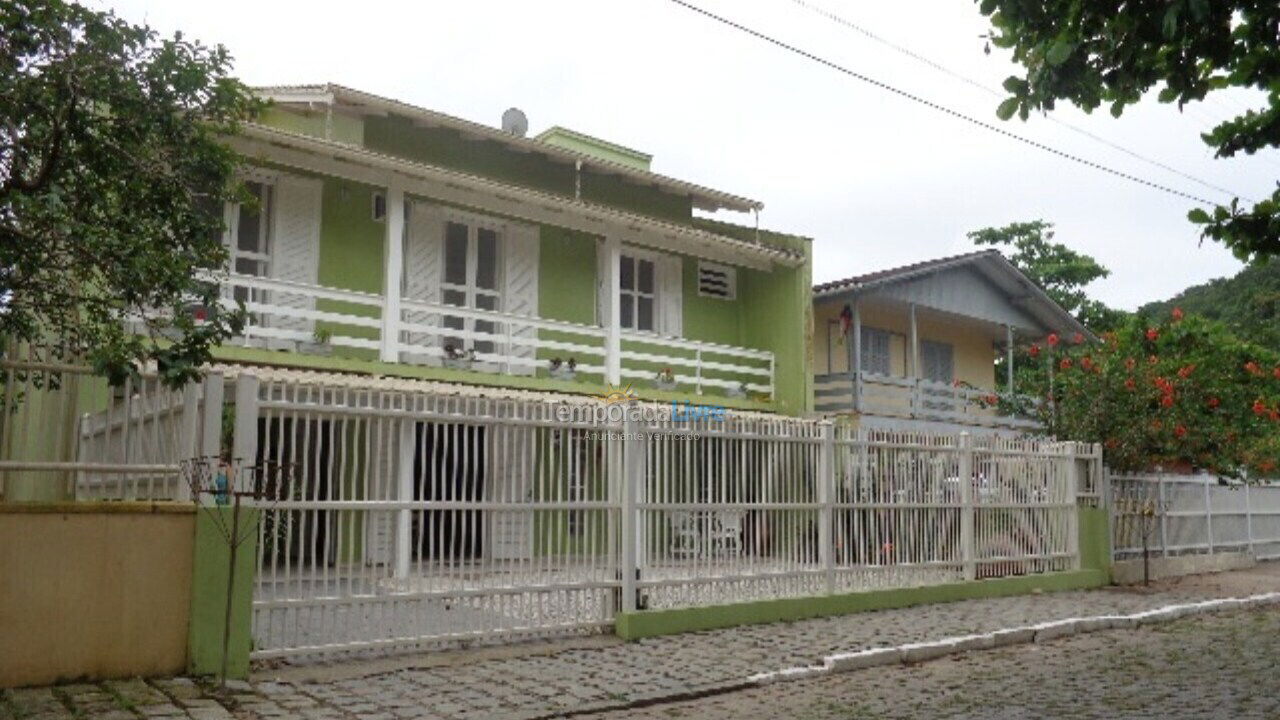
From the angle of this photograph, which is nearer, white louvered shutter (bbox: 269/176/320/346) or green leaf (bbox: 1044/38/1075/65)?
green leaf (bbox: 1044/38/1075/65)

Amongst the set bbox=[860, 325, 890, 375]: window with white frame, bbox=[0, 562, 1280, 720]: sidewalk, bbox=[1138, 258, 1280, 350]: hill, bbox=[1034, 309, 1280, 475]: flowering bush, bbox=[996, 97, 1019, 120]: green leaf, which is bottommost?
bbox=[0, 562, 1280, 720]: sidewalk

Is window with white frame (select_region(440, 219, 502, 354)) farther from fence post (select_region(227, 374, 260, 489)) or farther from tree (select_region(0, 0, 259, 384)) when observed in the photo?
tree (select_region(0, 0, 259, 384))

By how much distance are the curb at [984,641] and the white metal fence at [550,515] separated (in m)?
1.76

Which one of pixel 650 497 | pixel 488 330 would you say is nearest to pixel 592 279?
pixel 488 330

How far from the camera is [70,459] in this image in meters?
7.37

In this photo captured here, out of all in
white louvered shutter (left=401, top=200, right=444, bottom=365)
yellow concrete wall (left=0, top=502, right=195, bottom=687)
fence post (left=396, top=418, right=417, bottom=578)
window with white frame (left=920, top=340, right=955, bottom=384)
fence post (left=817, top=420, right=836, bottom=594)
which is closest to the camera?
yellow concrete wall (left=0, top=502, right=195, bottom=687)

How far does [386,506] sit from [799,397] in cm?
1223

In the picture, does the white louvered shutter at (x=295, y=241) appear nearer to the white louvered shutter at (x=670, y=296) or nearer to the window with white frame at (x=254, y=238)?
the window with white frame at (x=254, y=238)

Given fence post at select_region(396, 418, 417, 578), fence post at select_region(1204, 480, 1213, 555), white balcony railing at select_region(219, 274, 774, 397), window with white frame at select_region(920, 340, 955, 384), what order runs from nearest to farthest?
fence post at select_region(396, 418, 417, 578) < white balcony railing at select_region(219, 274, 774, 397) < fence post at select_region(1204, 480, 1213, 555) < window with white frame at select_region(920, 340, 955, 384)

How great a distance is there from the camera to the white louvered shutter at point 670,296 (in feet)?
62.6

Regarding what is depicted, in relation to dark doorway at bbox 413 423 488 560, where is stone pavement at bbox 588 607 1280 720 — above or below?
below

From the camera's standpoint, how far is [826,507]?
1105 cm

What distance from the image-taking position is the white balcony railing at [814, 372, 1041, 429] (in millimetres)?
20252

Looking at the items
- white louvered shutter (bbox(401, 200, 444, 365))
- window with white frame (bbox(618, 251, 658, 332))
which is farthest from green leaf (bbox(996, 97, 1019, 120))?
window with white frame (bbox(618, 251, 658, 332))
